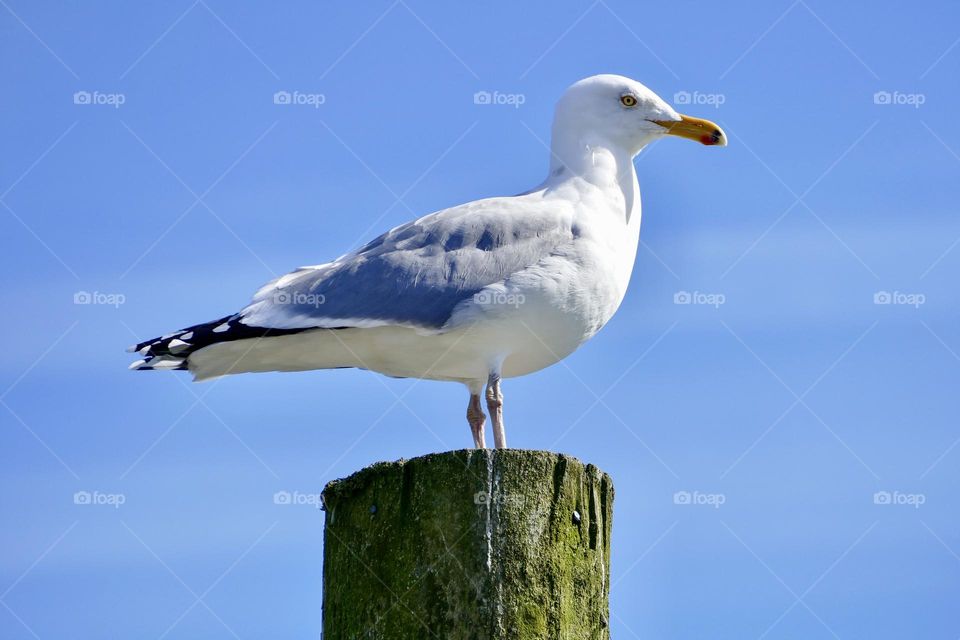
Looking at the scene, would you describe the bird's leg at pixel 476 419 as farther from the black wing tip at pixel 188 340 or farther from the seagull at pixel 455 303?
the black wing tip at pixel 188 340

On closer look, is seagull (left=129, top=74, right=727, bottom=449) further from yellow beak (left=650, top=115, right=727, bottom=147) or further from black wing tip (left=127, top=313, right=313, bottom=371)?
yellow beak (left=650, top=115, right=727, bottom=147)

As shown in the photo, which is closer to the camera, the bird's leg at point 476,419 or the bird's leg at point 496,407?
the bird's leg at point 496,407

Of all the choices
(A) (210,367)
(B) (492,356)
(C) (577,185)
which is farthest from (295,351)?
(C) (577,185)

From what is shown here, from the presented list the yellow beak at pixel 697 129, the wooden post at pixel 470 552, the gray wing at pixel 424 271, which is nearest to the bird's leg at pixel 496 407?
the gray wing at pixel 424 271

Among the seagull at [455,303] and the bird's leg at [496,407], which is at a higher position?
the seagull at [455,303]

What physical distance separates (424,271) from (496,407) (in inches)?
38.1

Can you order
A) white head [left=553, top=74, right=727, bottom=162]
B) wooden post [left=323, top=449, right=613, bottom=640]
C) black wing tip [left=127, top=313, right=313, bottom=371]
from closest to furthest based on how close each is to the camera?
1. wooden post [left=323, top=449, right=613, bottom=640]
2. black wing tip [left=127, top=313, right=313, bottom=371]
3. white head [left=553, top=74, right=727, bottom=162]

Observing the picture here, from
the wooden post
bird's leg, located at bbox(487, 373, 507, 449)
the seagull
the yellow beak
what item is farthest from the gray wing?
the wooden post

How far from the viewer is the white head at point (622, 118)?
28.8 feet

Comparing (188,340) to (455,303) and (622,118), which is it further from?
(622,118)

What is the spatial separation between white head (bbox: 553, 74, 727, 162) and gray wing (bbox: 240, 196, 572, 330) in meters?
0.99

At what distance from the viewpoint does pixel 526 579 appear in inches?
174

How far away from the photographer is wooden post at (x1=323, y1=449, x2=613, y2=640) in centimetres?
435

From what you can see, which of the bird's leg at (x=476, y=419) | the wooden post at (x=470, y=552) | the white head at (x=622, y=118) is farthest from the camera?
A: the white head at (x=622, y=118)
